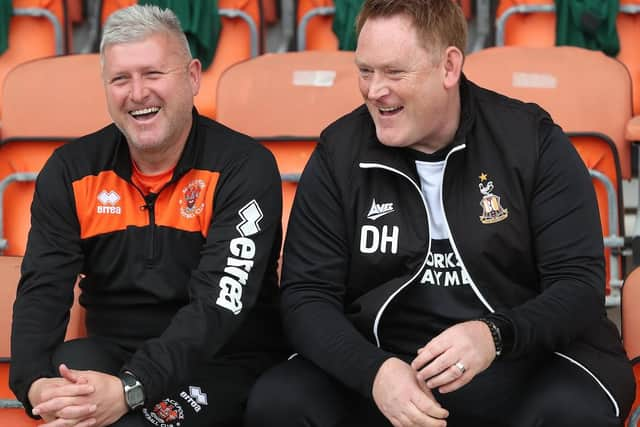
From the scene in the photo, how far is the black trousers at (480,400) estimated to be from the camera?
1.79 m

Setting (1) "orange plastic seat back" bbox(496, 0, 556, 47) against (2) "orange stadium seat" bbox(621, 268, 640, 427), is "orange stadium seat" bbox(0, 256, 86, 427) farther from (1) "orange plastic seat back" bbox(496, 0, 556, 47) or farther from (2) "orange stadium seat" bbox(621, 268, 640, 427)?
(1) "orange plastic seat back" bbox(496, 0, 556, 47)

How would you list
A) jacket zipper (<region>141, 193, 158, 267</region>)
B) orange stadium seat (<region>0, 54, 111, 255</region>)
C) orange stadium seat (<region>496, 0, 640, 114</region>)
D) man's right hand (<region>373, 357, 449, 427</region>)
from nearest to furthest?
man's right hand (<region>373, 357, 449, 427</region>) < jacket zipper (<region>141, 193, 158, 267</region>) < orange stadium seat (<region>0, 54, 111, 255</region>) < orange stadium seat (<region>496, 0, 640, 114</region>)

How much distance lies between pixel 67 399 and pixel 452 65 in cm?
89

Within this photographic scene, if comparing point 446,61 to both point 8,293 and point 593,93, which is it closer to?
point 593,93

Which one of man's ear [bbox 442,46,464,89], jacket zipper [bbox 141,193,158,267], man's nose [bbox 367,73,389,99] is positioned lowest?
jacket zipper [bbox 141,193,158,267]

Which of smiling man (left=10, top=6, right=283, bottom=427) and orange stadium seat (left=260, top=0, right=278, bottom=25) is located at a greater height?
orange stadium seat (left=260, top=0, right=278, bottom=25)

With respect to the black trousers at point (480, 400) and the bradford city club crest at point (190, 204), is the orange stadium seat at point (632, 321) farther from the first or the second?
the bradford city club crest at point (190, 204)

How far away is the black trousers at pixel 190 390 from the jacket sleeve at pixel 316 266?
0.15m

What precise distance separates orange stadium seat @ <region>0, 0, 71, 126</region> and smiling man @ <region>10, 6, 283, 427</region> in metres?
1.30

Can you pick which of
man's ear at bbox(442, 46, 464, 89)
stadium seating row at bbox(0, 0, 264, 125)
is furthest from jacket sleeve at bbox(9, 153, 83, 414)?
stadium seating row at bbox(0, 0, 264, 125)

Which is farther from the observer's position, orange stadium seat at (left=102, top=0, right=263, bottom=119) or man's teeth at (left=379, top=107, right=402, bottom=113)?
orange stadium seat at (left=102, top=0, right=263, bottom=119)

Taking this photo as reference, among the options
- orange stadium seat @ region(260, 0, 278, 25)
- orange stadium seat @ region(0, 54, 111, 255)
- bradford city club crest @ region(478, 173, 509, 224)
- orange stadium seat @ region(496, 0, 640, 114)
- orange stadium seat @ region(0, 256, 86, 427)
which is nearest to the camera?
bradford city club crest @ region(478, 173, 509, 224)

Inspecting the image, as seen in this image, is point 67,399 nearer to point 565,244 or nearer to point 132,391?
point 132,391

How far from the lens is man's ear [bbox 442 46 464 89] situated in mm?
1959
